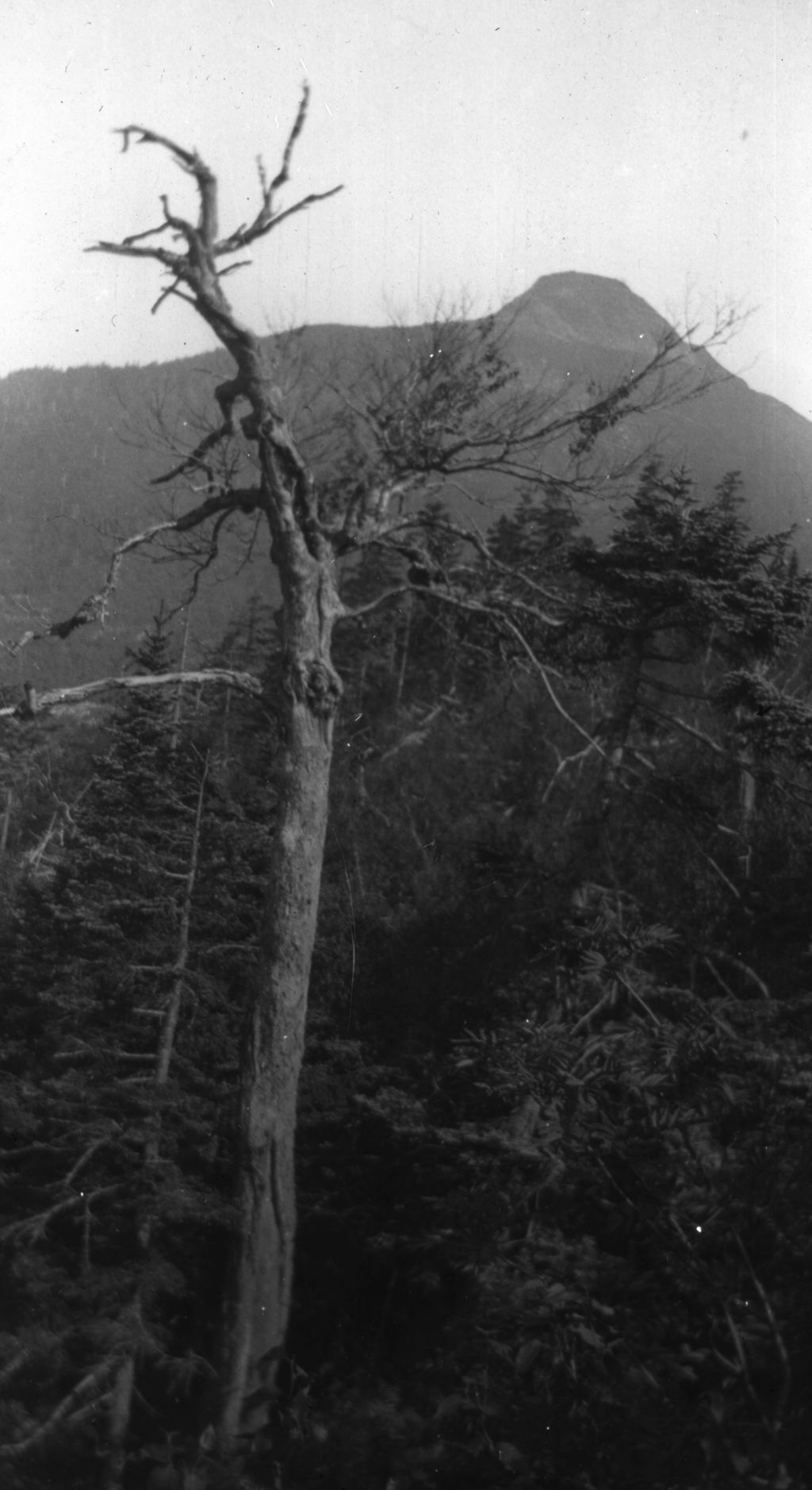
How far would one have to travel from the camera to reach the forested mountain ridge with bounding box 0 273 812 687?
7.90m

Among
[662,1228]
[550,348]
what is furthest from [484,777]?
[662,1228]

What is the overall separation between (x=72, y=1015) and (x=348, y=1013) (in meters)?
2.82

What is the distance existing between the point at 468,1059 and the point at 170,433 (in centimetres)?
488

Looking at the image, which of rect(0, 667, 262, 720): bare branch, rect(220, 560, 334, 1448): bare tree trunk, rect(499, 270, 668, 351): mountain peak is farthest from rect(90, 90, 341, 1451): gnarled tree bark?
rect(499, 270, 668, 351): mountain peak

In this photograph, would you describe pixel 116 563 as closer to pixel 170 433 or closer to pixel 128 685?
pixel 128 685

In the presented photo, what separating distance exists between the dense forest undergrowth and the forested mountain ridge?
2.55 ft

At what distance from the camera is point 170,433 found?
25.8 ft

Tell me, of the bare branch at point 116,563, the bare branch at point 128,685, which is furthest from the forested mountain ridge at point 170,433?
the bare branch at point 128,685

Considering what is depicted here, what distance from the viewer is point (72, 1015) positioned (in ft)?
31.8

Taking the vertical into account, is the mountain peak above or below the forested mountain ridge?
above

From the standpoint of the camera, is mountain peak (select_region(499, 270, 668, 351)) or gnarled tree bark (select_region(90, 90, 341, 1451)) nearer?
gnarled tree bark (select_region(90, 90, 341, 1451))

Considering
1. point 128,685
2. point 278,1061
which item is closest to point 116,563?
point 128,685

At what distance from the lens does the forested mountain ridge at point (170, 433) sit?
7902 mm

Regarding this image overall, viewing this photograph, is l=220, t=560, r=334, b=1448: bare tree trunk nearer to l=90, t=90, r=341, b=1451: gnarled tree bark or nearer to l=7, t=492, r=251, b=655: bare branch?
l=90, t=90, r=341, b=1451: gnarled tree bark
